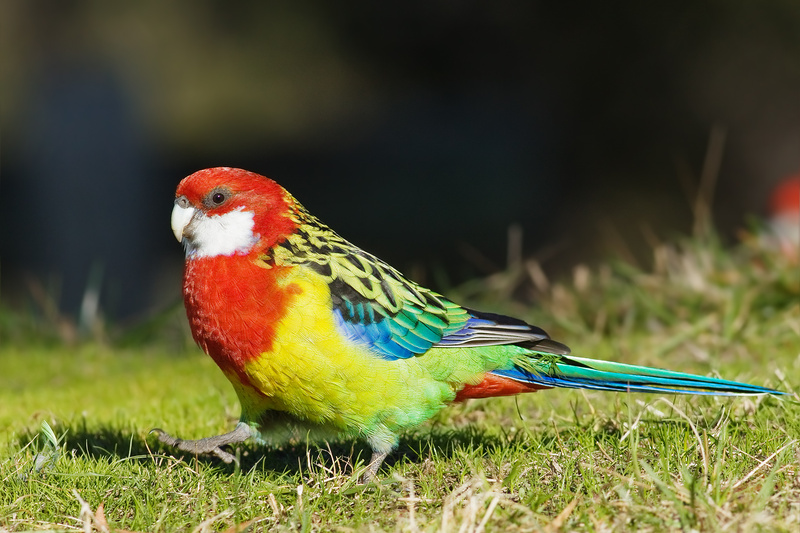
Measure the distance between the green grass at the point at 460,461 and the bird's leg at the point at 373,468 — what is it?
0.05 m

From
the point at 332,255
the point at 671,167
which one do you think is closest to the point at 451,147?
the point at 671,167

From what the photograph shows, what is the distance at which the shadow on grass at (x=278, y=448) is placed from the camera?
3.28 meters

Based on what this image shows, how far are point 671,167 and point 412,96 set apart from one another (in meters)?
4.80

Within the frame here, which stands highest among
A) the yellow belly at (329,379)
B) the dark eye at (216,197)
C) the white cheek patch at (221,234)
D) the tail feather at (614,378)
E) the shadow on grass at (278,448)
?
the dark eye at (216,197)

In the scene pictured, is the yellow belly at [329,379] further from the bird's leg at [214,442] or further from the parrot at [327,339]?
the bird's leg at [214,442]

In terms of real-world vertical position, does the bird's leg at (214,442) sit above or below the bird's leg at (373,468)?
below

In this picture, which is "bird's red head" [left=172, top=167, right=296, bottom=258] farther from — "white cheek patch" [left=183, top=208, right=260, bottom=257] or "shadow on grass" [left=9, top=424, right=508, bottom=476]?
"shadow on grass" [left=9, top=424, right=508, bottom=476]

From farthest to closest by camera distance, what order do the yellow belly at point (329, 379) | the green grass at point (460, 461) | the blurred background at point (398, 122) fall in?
the blurred background at point (398, 122) → the yellow belly at point (329, 379) → the green grass at point (460, 461)

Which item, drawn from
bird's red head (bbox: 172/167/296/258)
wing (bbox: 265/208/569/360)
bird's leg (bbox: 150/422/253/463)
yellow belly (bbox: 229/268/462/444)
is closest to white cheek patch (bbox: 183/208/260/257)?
bird's red head (bbox: 172/167/296/258)

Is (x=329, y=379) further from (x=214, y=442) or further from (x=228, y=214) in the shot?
(x=228, y=214)

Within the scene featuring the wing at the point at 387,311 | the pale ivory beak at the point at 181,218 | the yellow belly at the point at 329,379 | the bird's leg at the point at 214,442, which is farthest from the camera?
the pale ivory beak at the point at 181,218

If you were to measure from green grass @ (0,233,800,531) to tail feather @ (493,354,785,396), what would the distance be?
14 cm

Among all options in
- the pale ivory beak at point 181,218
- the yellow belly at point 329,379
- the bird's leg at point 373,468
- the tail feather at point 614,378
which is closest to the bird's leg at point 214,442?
the yellow belly at point 329,379

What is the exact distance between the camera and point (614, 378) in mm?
3248
